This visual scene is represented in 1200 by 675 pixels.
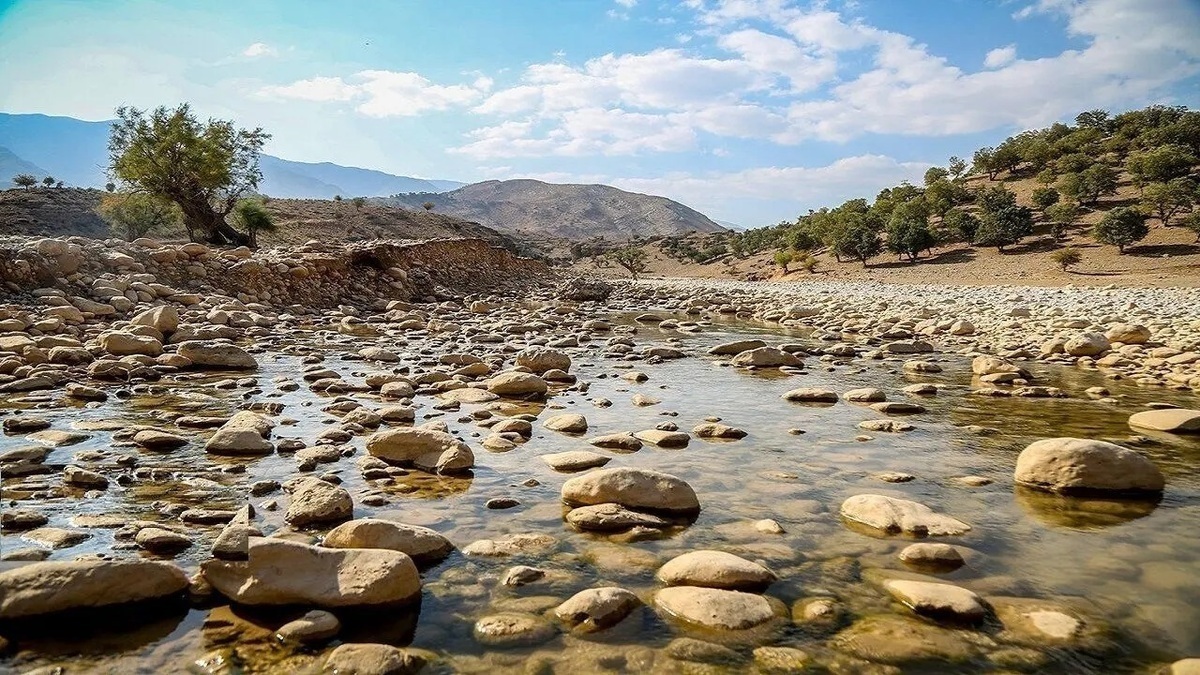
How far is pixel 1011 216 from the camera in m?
47.2

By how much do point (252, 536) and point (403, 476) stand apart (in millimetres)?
1871

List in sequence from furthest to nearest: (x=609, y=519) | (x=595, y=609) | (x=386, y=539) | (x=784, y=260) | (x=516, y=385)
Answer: (x=784, y=260) < (x=516, y=385) < (x=609, y=519) < (x=386, y=539) < (x=595, y=609)

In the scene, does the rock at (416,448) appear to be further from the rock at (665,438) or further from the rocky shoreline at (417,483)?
the rock at (665,438)

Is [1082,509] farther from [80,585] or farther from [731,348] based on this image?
[731,348]

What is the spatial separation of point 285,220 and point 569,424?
53773mm

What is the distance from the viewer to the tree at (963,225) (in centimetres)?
5003

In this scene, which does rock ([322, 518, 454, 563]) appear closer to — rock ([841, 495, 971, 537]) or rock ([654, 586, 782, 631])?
rock ([654, 586, 782, 631])

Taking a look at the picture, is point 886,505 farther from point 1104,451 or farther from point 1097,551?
point 1104,451

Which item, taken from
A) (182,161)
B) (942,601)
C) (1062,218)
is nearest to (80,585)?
(942,601)

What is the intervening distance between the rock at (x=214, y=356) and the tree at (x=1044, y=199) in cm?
5874

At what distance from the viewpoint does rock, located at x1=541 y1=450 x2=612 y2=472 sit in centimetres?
595

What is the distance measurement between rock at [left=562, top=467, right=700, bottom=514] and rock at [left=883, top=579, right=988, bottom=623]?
65.5 inches

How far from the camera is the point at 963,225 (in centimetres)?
5006

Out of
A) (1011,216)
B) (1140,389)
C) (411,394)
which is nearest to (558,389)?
(411,394)
